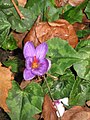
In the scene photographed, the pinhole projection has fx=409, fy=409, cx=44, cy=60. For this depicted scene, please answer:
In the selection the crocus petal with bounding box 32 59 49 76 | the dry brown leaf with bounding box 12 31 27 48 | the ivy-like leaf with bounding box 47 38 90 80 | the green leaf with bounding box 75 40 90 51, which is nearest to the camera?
the crocus petal with bounding box 32 59 49 76

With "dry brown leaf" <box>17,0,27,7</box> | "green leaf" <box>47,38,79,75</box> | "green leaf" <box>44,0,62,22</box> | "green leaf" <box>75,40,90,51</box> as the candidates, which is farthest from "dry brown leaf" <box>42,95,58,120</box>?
"dry brown leaf" <box>17,0,27,7</box>

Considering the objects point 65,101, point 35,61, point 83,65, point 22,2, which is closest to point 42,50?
point 35,61

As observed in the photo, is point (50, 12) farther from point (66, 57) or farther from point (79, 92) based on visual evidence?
point (79, 92)

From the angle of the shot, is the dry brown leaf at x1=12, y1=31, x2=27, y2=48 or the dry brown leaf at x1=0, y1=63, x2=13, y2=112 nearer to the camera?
the dry brown leaf at x1=0, y1=63, x2=13, y2=112

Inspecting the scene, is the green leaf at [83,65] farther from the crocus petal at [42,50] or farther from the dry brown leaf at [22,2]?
the dry brown leaf at [22,2]

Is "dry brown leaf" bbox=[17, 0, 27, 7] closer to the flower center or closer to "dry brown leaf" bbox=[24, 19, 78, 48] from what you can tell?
"dry brown leaf" bbox=[24, 19, 78, 48]

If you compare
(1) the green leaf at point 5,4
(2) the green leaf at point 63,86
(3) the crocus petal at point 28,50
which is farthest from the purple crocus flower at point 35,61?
(1) the green leaf at point 5,4

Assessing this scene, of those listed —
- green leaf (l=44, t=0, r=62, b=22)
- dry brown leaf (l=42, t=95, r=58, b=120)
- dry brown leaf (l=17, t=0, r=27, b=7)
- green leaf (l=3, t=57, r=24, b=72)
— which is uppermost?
dry brown leaf (l=17, t=0, r=27, b=7)
